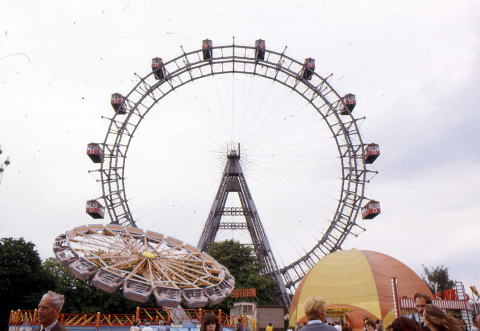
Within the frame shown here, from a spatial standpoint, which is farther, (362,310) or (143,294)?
(143,294)

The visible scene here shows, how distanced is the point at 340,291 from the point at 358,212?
22.6 metres

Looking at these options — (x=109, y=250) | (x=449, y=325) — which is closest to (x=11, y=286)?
(x=109, y=250)

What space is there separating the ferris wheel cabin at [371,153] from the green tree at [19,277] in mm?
32788

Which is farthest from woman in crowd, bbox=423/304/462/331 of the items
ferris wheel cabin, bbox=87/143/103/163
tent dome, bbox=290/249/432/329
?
ferris wheel cabin, bbox=87/143/103/163

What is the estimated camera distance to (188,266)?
27.3 m

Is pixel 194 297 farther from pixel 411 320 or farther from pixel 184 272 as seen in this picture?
pixel 411 320

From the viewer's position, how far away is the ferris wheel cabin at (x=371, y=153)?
40.1 meters

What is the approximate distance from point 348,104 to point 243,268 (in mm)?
19466

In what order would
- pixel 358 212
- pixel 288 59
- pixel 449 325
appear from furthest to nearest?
pixel 288 59
pixel 358 212
pixel 449 325

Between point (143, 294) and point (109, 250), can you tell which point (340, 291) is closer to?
point (143, 294)

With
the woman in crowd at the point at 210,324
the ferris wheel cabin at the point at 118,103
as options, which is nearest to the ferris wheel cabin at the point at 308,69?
the ferris wheel cabin at the point at 118,103

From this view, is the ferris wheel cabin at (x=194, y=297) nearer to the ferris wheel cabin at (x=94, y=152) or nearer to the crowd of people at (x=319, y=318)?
the crowd of people at (x=319, y=318)

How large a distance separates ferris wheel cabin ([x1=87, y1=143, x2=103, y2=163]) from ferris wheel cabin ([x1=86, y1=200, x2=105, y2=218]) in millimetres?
4291

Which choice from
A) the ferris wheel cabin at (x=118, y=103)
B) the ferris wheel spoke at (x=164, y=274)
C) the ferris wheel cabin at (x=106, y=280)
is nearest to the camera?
the ferris wheel cabin at (x=106, y=280)
